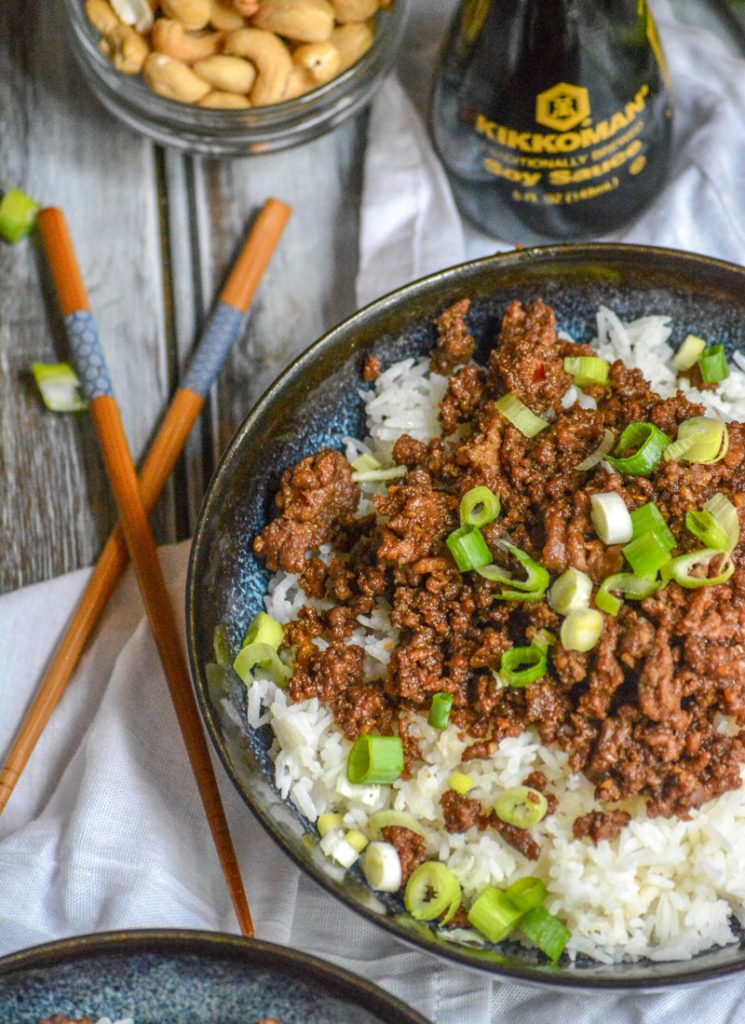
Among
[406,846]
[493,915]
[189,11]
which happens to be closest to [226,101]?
[189,11]

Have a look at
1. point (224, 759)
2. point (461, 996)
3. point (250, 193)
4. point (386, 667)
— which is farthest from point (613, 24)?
point (461, 996)

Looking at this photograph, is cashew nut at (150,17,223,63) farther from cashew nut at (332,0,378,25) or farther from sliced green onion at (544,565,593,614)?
sliced green onion at (544,565,593,614)

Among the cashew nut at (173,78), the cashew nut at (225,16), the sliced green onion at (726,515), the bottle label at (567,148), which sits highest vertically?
the cashew nut at (225,16)

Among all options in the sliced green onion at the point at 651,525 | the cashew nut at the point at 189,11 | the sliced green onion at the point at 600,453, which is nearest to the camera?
the sliced green onion at the point at 651,525

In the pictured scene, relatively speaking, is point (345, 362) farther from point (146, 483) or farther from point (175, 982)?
point (175, 982)

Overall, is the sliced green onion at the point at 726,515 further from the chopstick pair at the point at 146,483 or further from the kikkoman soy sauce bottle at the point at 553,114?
the chopstick pair at the point at 146,483

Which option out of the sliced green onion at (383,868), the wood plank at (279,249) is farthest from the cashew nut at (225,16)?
the sliced green onion at (383,868)

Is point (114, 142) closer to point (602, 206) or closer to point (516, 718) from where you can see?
point (602, 206)
